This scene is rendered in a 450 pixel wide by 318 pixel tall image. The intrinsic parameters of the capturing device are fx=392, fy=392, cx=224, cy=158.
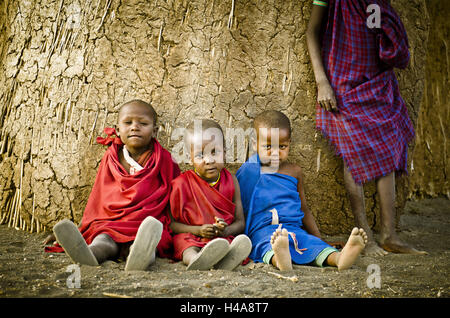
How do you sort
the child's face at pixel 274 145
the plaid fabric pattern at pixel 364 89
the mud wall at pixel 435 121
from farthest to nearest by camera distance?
the mud wall at pixel 435 121, the plaid fabric pattern at pixel 364 89, the child's face at pixel 274 145

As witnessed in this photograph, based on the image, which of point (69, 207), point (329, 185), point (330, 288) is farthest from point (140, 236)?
point (329, 185)

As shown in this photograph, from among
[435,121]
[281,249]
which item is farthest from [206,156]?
[435,121]

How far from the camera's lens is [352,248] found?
2.10m

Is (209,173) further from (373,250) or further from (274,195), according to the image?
(373,250)

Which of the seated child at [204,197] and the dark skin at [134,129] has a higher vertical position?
Result: the dark skin at [134,129]

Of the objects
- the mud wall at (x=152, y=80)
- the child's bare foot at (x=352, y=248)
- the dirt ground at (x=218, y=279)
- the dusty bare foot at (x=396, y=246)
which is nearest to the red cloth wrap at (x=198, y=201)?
the dirt ground at (x=218, y=279)

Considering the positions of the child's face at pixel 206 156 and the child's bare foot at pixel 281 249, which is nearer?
the child's bare foot at pixel 281 249

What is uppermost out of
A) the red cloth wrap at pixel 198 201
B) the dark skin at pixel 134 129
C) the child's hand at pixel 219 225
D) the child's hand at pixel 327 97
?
the child's hand at pixel 327 97

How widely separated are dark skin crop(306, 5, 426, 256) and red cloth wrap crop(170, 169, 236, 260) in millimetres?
947

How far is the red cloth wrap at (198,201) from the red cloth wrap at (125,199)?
5.0 inches

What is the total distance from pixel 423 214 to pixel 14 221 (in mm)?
4140

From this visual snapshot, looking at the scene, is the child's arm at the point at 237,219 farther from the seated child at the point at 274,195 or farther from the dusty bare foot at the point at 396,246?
the dusty bare foot at the point at 396,246

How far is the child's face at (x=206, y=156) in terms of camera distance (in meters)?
2.52
